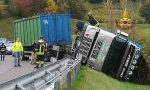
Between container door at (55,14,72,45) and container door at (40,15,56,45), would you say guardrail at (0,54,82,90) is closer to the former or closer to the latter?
container door at (55,14,72,45)

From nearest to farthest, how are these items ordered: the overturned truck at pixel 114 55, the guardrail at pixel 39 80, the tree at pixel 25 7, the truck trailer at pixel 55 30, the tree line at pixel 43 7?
1. the guardrail at pixel 39 80
2. the overturned truck at pixel 114 55
3. the truck trailer at pixel 55 30
4. the tree line at pixel 43 7
5. the tree at pixel 25 7

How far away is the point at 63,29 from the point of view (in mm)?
31188

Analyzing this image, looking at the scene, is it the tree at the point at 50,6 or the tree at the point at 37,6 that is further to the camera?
the tree at the point at 37,6

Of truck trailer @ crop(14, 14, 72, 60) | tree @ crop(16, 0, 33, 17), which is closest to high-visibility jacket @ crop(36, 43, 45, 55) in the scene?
truck trailer @ crop(14, 14, 72, 60)

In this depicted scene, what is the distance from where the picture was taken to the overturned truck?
25.4m

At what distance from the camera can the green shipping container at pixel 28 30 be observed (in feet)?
106

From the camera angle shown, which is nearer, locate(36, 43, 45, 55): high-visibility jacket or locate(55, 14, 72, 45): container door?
Result: locate(36, 43, 45, 55): high-visibility jacket

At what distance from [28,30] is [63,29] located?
3.59 meters

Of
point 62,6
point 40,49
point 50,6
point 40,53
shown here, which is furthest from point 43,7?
point 40,53

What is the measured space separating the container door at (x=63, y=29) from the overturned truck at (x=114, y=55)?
15.0 ft

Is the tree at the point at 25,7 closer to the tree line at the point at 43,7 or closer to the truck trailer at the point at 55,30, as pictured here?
the tree line at the point at 43,7

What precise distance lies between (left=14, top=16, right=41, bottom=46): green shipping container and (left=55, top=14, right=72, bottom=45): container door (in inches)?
58.0

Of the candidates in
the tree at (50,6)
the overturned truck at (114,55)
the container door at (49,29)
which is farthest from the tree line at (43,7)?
the overturned truck at (114,55)

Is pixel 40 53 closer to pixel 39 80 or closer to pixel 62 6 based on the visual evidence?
pixel 39 80
